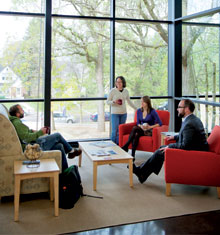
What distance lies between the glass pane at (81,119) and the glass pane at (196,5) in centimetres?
251

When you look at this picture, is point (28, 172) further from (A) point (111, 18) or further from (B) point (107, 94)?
(A) point (111, 18)

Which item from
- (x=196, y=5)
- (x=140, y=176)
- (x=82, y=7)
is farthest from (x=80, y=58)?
(x=140, y=176)

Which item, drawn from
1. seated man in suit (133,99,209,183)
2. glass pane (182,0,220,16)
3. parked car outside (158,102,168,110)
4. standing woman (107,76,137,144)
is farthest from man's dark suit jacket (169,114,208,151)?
parked car outside (158,102,168,110)

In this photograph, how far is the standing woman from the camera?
22.6 ft

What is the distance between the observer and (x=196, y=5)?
688 cm

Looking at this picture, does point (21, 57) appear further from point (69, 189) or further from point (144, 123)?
point (69, 189)

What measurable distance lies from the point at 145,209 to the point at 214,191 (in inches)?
44.4

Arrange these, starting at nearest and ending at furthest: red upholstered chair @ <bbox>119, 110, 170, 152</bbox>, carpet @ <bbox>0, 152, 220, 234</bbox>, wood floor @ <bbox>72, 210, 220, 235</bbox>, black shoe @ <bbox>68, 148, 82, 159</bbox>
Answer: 1. wood floor @ <bbox>72, 210, 220, 235</bbox>
2. carpet @ <bbox>0, 152, 220, 234</bbox>
3. black shoe @ <bbox>68, 148, 82, 159</bbox>
4. red upholstered chair @ <bbox>119, 110, 170, 152</bbox>

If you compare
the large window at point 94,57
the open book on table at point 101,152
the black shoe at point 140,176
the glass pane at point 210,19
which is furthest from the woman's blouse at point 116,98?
the black shoe at point 140,176

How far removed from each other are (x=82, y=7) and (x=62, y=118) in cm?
225

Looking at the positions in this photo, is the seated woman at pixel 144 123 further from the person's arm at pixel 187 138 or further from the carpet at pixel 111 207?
the person's arm at pixel 187 138

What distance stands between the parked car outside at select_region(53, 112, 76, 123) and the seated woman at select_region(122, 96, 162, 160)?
5.14ft

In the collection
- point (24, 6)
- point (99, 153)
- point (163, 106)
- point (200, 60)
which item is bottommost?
point (99, 153)

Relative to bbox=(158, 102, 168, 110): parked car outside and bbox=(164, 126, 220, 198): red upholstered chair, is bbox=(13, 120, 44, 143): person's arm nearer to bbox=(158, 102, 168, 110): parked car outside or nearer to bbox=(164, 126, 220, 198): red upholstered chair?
bbox=(164, 126, 220, 198): red upholstered chair
